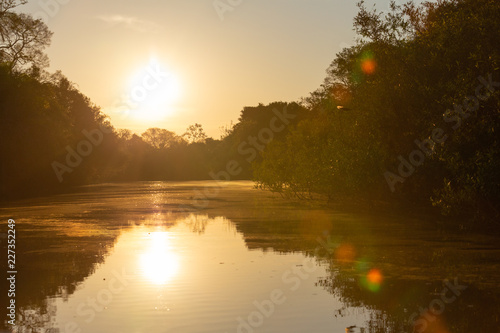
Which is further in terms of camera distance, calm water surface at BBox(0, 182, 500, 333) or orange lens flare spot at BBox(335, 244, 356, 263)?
orange lens flare spot at BBox(335, 244, 356, 263)

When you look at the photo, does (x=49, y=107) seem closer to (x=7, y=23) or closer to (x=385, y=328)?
(x=7, y=23)

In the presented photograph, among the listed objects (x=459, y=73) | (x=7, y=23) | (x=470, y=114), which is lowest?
(x=470, y=114)

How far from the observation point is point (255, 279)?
15.4 meters

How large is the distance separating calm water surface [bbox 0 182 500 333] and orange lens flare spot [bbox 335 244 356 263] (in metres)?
0.06

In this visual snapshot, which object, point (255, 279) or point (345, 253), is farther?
point (345, 253)

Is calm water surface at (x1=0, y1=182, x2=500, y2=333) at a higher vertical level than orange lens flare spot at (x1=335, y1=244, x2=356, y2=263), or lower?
lower

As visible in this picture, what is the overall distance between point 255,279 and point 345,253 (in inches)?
217

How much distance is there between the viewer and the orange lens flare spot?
1872cm

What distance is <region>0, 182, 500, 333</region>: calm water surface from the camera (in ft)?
36.2

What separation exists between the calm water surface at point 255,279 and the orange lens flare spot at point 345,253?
0.06 m

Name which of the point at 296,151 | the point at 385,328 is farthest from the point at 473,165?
the point at 296,151

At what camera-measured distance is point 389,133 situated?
106 ft

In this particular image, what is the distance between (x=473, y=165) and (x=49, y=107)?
54.8 m

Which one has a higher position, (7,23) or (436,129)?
(7,23)
